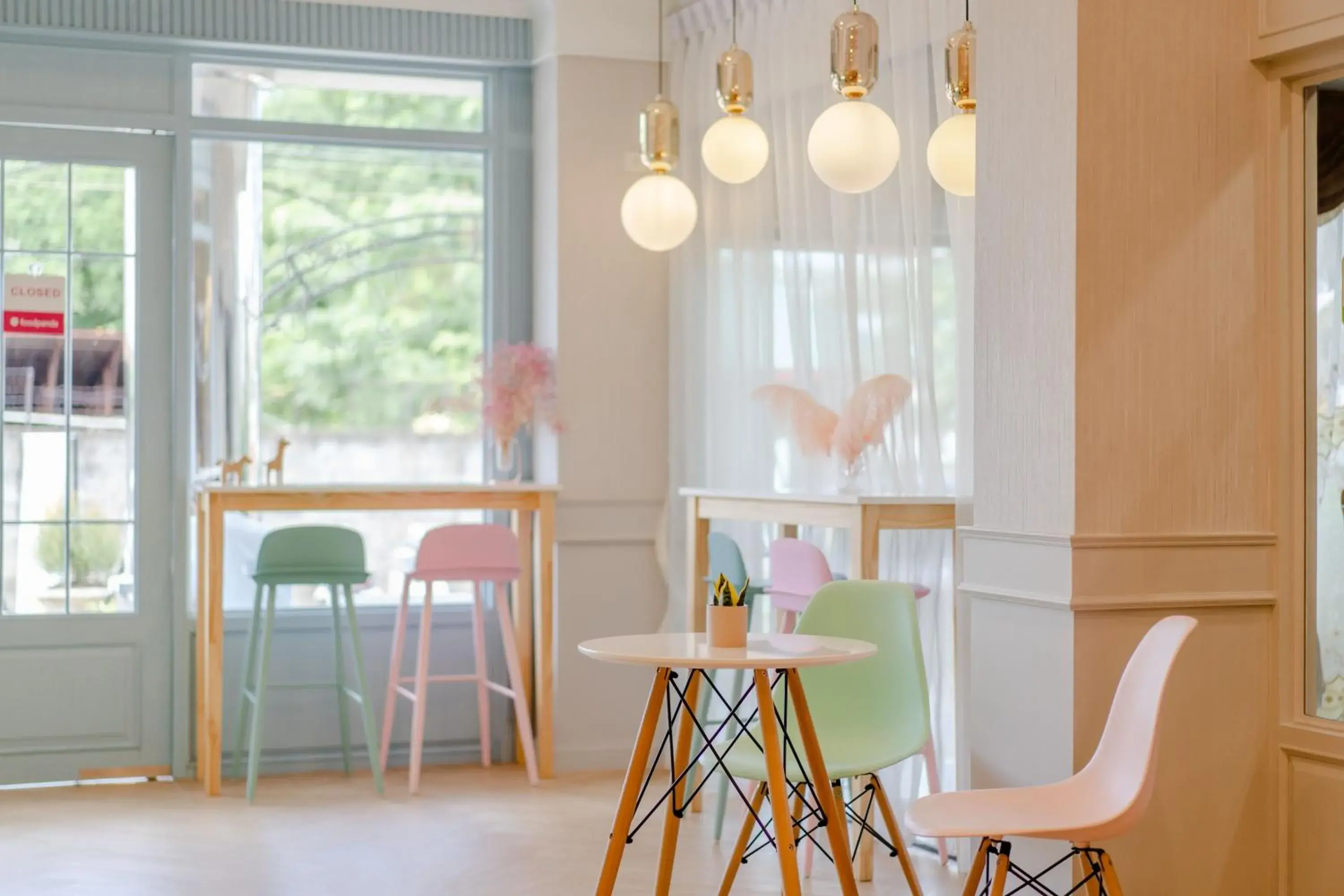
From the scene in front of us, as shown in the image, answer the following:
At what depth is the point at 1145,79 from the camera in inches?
137

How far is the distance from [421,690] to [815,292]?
6.65ft

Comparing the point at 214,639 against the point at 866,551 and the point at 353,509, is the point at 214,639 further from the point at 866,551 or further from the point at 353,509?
the point at 866,551

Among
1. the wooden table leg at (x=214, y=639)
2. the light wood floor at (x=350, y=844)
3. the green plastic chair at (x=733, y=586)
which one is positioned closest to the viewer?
the light wood floor at (x=350, y=844)

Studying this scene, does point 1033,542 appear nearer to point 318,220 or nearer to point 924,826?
point 924,826

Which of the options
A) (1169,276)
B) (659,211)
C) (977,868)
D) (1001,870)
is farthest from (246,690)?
(1169,276)

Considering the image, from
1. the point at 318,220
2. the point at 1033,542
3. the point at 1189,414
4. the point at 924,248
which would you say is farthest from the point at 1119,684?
the point at 318,220

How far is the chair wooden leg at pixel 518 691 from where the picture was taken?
595 cm

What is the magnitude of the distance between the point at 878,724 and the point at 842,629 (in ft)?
0.87

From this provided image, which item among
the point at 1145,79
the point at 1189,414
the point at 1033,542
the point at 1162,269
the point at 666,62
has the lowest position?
the point at 1033,542

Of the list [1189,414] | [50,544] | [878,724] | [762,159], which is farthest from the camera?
[50,544]

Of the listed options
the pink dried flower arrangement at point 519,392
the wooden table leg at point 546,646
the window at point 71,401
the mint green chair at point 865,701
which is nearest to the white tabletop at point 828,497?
the mint green chair at point 865,701

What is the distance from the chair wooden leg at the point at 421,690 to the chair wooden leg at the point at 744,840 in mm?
2045

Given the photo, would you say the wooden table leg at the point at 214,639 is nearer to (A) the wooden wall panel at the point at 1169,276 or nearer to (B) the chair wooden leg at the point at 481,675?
(B) the chair wooden leg at the point at 481,675

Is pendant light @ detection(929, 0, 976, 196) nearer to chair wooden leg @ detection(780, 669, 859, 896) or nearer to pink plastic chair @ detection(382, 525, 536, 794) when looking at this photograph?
chair wooden leg @ detection(780, 669, 859, 896)
